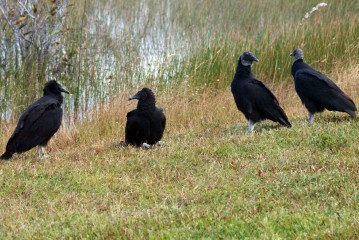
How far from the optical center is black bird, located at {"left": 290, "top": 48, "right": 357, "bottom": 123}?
7750 millimetres

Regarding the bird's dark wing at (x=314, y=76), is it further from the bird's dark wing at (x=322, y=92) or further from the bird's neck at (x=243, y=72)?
the bird's neck at (x=243, y=72)

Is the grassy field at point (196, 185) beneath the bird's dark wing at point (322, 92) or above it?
beneath

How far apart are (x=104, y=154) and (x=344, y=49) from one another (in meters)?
5.80

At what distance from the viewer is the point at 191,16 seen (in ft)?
42.9

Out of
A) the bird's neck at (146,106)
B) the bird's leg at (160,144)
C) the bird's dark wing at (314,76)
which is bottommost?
the bird's leg at (160,144)

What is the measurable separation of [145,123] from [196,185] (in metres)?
1.78

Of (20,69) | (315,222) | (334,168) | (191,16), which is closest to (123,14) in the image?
(191,16)

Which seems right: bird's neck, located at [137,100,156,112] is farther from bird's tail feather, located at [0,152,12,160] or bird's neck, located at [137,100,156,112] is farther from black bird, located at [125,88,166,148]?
bird's tail feather, located at [0,152,12,160]

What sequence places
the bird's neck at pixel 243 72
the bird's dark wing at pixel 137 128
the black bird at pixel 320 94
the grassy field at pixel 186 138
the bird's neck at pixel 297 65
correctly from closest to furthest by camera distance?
the grassy field at pixel 186 138
the bird's dark wing at pixel 137 128
the black bird at pixel 320 94
the bird's neck at pixel 243 72
the bird's neck at pixel 297 65

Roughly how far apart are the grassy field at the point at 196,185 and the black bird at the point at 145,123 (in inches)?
7.7

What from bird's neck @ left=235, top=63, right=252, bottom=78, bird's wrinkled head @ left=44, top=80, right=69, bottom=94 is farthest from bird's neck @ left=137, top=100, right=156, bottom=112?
bird's neck @ left=235, top=63, right=252, bottom=78

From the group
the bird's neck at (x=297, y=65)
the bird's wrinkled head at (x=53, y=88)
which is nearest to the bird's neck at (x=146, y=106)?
the bird's wrinkled head at (x=53, y=88)

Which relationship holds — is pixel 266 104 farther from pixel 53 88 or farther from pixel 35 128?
pixel 35 128

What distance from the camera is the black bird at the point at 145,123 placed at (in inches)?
286
